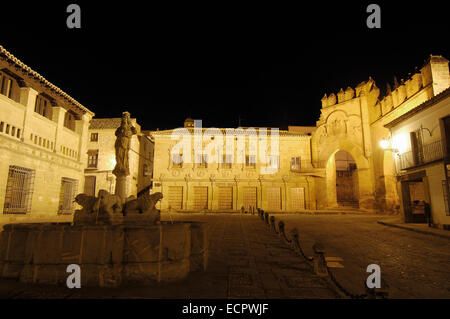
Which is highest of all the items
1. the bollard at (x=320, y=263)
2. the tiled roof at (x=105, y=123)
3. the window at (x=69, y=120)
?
the tiled roof at (x=105, y=123)

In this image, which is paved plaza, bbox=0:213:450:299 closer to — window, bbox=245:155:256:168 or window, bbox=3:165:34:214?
window, bbox=3:165:34:214

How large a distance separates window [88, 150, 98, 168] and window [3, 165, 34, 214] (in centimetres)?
1227

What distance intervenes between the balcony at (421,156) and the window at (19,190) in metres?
22.6

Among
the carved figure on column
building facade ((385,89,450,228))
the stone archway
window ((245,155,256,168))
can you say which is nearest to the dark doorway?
the stone archway

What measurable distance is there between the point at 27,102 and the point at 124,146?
1216cm

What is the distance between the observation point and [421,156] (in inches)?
564

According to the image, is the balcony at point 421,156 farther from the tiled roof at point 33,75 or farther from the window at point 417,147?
the tiled roof at point 33,75

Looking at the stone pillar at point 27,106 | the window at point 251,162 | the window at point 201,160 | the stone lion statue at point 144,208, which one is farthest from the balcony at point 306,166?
the stone pillar at point 27,106

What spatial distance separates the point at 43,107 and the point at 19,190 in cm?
576

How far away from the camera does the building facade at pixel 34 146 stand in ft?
46.5
